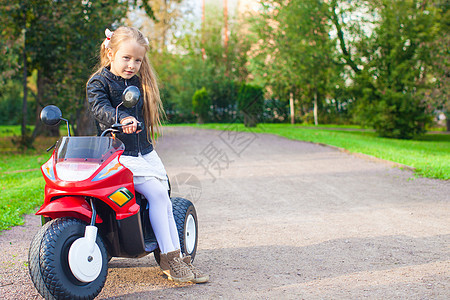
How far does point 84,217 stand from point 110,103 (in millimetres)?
854

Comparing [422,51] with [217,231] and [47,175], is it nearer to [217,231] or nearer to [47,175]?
[217,231]

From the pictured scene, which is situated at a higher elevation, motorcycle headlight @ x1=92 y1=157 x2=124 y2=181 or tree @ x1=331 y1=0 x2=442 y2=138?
tree @ x1=331 y1=0 x2=442 y2=138

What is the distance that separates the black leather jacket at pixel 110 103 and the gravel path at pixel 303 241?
3.51 feet

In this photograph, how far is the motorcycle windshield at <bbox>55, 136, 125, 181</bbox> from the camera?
2928mm

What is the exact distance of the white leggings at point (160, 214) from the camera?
3314 mm

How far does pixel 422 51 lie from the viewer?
19.8m

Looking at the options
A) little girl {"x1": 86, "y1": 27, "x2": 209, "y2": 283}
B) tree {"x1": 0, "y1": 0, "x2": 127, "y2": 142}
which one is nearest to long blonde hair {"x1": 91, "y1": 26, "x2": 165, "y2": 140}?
little girl {"x1": 86, "y1": 27, "x2": 209, "y2": 283}

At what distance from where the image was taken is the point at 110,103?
334 cm

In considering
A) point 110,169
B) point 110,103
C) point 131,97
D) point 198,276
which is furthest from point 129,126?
point 198,276

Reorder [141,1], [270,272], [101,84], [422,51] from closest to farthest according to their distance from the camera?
[101,84] < [270,272] < [141,1] < [422,51]

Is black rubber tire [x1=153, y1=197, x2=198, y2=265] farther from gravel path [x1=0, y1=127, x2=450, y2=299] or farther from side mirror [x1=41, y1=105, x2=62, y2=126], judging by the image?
side mirror [x1=41, y1=105, x2=62, y2=126]

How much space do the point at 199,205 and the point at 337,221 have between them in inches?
83.0

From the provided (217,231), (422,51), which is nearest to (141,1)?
(422,51)

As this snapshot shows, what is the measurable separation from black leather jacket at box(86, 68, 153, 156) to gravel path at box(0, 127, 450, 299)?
3.51 ft
